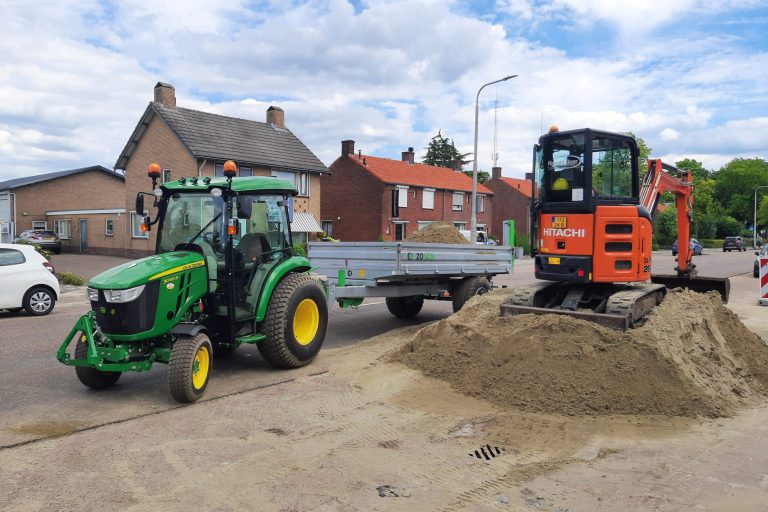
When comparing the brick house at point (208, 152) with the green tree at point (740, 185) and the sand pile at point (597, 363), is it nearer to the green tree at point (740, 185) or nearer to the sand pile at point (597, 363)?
the sand pile at point (597, 363)

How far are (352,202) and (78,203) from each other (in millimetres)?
17709

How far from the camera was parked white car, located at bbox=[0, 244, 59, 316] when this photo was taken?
Result: 1173 centimetres

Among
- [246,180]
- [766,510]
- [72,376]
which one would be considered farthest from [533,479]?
[72,376]

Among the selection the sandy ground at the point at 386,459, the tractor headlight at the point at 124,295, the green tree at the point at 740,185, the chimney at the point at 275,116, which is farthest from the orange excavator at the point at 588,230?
the green tree at the point at 740,185

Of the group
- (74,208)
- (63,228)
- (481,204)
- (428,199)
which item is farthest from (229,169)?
(481,204)

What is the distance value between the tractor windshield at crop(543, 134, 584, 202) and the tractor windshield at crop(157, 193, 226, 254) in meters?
4.09

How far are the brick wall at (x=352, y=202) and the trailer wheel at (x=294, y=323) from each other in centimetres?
3234

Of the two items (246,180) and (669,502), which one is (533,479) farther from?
(246,180)

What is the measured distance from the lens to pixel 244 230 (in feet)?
23.6

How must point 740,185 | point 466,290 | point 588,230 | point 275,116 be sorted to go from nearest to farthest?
point 588,230 < point 466,290 < point 275,116 < point 740,185

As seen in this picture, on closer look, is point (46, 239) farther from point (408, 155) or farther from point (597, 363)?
point (597, 363)

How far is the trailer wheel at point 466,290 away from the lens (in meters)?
10.8

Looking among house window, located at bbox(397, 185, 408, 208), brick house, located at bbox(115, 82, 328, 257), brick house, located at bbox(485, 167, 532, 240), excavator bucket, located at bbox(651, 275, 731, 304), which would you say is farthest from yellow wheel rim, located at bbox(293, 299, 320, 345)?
brick house, located at bbox(485, 167, 532, 240)

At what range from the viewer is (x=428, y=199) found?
44656 millimetres
